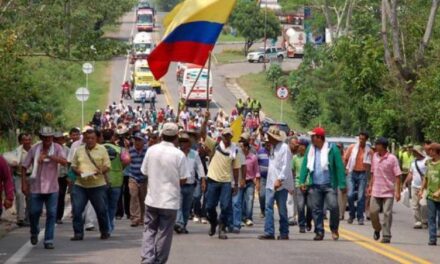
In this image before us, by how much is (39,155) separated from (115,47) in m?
12.9

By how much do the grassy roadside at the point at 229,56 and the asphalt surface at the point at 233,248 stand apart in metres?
79.5

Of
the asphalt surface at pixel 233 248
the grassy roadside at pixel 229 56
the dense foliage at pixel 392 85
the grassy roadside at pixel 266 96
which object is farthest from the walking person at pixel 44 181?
the grassy roadside at pixel 229 56

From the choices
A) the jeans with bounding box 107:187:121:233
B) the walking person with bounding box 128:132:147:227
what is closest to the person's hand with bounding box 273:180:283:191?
the jeans with bounding box 107:187:121:233

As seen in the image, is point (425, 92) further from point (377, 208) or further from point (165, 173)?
point (165, 173)

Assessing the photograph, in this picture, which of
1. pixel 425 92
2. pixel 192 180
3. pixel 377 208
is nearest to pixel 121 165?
pixel 192 180

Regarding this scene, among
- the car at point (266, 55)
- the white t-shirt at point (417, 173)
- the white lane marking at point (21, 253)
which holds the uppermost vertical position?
the car at point (266, 55)

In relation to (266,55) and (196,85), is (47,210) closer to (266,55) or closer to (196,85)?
(196,85)

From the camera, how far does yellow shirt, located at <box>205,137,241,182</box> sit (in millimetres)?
19641

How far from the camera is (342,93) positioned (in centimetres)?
5203

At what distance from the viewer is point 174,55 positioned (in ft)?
66.8

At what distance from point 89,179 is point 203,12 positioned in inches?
153

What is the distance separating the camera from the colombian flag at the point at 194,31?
20.4 meters

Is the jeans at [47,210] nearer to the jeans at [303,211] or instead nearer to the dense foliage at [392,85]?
the jeans at [303,211]

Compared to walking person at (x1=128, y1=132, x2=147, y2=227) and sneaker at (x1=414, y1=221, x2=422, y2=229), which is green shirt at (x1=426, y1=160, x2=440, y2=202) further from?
walking person at (x1=128, y1=132, x2=147, y2=227)
